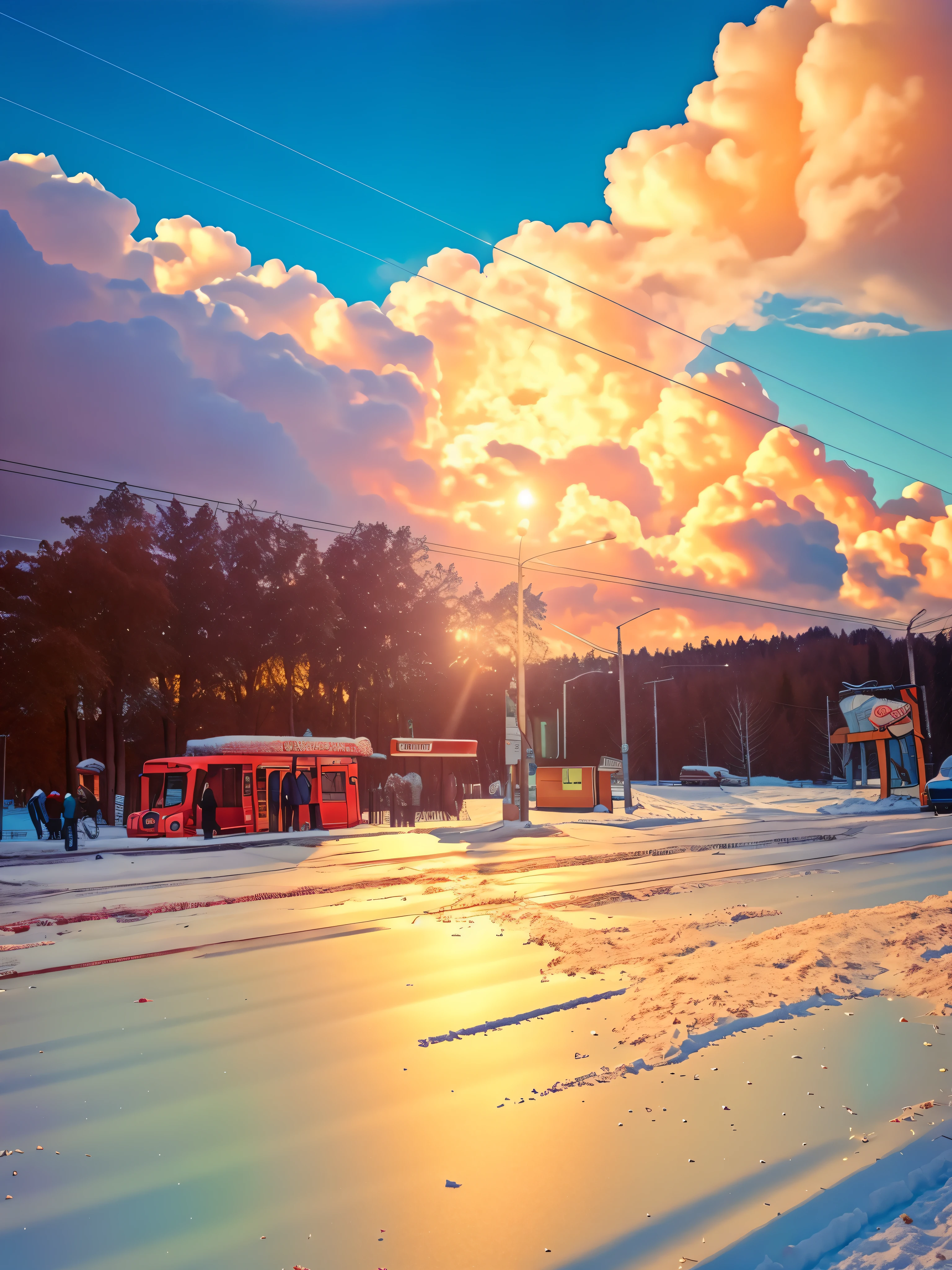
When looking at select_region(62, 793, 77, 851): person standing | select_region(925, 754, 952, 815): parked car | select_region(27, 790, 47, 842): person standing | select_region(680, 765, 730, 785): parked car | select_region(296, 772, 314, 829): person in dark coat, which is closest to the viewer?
select_region(62, 793, 77, 851): person standing

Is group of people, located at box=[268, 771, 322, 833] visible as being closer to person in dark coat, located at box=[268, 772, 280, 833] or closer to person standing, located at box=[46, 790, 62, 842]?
person in dark coat, located at box=[268, 772, 280, 833]

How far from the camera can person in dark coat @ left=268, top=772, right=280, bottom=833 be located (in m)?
26.6

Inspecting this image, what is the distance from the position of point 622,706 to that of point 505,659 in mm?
27589

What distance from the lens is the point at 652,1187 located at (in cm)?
357

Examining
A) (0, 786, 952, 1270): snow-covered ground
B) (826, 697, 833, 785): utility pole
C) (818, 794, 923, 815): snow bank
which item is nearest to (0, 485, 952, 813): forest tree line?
(826, 697, 833, 785): utility pole

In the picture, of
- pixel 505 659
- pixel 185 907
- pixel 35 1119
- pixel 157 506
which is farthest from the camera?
pixel 505 659

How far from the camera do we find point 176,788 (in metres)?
26.3

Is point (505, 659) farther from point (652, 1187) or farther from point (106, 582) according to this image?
point (652, 1187)

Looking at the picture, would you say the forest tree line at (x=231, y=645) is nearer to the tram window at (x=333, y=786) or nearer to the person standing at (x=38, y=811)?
the person standing at (x=38, y=811)

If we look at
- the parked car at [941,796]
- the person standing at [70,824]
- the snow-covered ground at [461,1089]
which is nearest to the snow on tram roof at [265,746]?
the person standing at [70,824]

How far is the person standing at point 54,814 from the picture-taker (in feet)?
86.6

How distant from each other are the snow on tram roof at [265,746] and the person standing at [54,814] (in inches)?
162

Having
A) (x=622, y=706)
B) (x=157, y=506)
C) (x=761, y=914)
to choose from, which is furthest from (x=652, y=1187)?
(x=157, y=506)

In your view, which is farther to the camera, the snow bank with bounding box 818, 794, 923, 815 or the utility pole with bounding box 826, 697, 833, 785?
the utility pole with bounding box 826, 697, 833, 785
